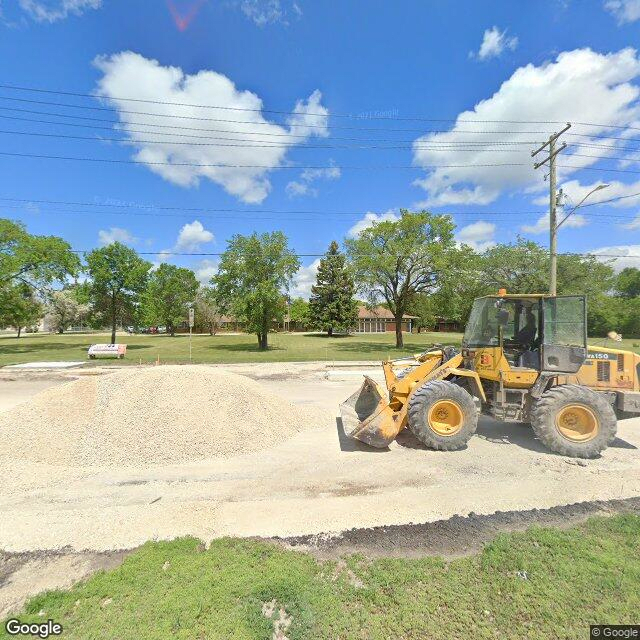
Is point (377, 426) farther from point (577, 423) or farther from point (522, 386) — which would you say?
point (577, 423)

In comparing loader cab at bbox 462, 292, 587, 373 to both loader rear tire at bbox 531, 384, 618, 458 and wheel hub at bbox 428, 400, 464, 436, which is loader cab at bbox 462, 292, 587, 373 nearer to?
loader rear tire at bbox 531, 384, 618, 458

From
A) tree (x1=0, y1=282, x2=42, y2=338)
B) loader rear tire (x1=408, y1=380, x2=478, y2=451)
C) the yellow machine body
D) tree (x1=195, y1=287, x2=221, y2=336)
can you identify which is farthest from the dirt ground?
tree (x1=195, y1=287, x2=221, y2=336)

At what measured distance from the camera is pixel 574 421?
5.85m

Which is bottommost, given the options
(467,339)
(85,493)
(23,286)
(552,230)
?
(85,493)

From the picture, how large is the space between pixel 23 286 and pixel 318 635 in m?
34.5

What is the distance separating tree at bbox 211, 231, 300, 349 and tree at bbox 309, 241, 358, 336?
2132 centimetres

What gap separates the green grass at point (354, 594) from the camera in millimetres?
2377

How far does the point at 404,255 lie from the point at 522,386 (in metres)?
19.2

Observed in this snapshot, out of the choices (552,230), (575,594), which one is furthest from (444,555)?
(552,230)

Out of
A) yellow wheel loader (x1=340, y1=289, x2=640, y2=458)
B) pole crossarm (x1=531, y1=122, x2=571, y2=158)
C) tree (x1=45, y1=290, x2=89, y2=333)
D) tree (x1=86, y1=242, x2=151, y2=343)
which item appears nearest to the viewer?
yellow wheel loader (x1=340, y1=289, x2=640, y2=458)

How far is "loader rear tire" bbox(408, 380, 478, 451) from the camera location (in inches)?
227

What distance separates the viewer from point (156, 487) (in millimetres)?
4617

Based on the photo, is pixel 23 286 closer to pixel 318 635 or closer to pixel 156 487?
pixel 156 487

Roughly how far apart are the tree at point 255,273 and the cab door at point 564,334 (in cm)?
2165
